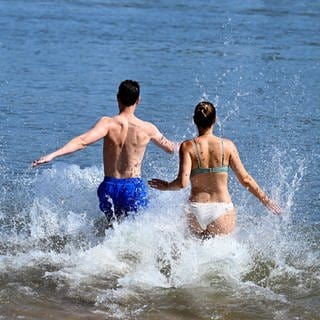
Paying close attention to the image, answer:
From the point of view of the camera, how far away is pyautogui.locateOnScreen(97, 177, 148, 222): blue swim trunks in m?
8.07

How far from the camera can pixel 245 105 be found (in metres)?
16.1

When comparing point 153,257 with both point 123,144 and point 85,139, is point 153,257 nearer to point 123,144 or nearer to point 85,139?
point 123,144

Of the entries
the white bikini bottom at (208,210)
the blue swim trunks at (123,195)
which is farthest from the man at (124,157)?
the white bikini bottom at (208,210)

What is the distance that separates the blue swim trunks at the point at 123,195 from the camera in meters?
8.07

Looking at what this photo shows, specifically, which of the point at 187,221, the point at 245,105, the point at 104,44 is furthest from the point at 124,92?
the point at 104,44

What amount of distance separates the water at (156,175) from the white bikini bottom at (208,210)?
0.21 metres

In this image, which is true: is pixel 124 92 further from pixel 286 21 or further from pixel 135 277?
pixel 286 21

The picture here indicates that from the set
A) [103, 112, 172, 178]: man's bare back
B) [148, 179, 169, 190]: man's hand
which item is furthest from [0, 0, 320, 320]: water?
[103, 112, 172, 178]: man's bare back

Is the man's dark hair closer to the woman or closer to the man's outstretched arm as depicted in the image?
the man's outstretched arm

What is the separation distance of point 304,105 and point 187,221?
30.2 ft

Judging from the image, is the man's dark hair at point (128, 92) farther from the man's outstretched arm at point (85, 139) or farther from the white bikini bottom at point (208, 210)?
the white bikini bottom at point (208, 210)

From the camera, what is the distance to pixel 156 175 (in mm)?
11008

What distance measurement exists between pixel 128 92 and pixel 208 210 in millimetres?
1336

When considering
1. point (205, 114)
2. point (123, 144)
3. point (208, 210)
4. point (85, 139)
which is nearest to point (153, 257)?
point (208, 210)
